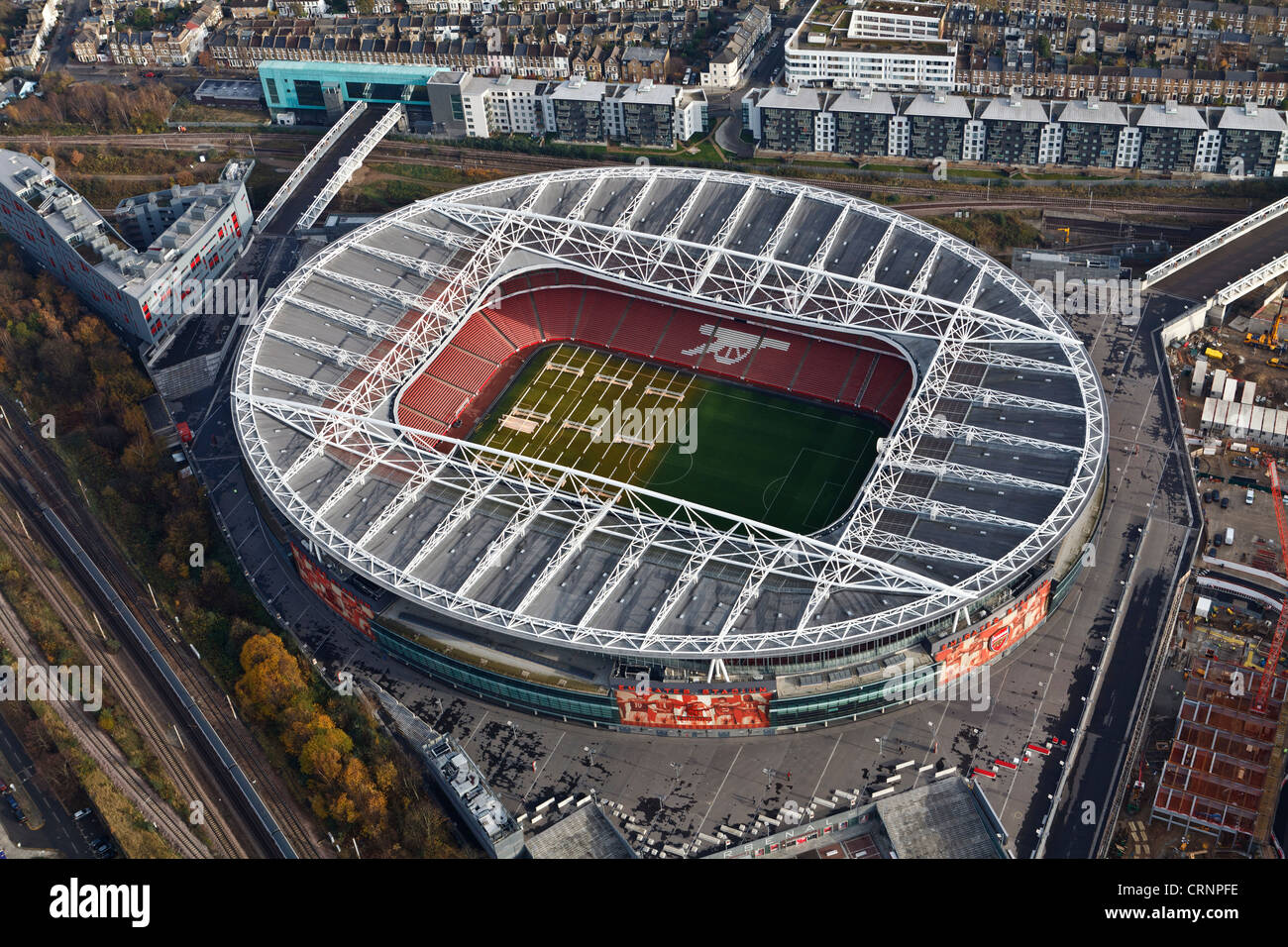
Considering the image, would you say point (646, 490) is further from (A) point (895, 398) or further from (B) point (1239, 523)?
(B) point (1239, 523)

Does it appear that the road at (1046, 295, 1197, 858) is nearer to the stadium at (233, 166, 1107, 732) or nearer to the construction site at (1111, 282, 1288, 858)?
the construction site at (1111, 282, 1288, 858)

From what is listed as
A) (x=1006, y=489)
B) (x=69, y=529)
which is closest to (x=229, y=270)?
(x=69, y=529)

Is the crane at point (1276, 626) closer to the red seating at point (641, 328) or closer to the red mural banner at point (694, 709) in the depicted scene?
the red mural banner at point (694, 709)

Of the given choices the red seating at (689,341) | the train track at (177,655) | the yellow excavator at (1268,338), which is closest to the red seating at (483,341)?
the red seating at (689,341)

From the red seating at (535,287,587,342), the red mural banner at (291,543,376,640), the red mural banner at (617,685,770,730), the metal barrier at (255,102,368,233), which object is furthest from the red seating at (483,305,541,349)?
the red mural banner at (617,685,770,730)

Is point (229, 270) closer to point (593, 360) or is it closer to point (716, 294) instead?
point (593, 360)

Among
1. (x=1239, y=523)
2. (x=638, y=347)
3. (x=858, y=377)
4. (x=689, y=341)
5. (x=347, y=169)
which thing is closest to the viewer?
(x=1239, y=523)

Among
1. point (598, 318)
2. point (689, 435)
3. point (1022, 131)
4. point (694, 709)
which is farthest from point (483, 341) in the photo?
point (1022, 131)
